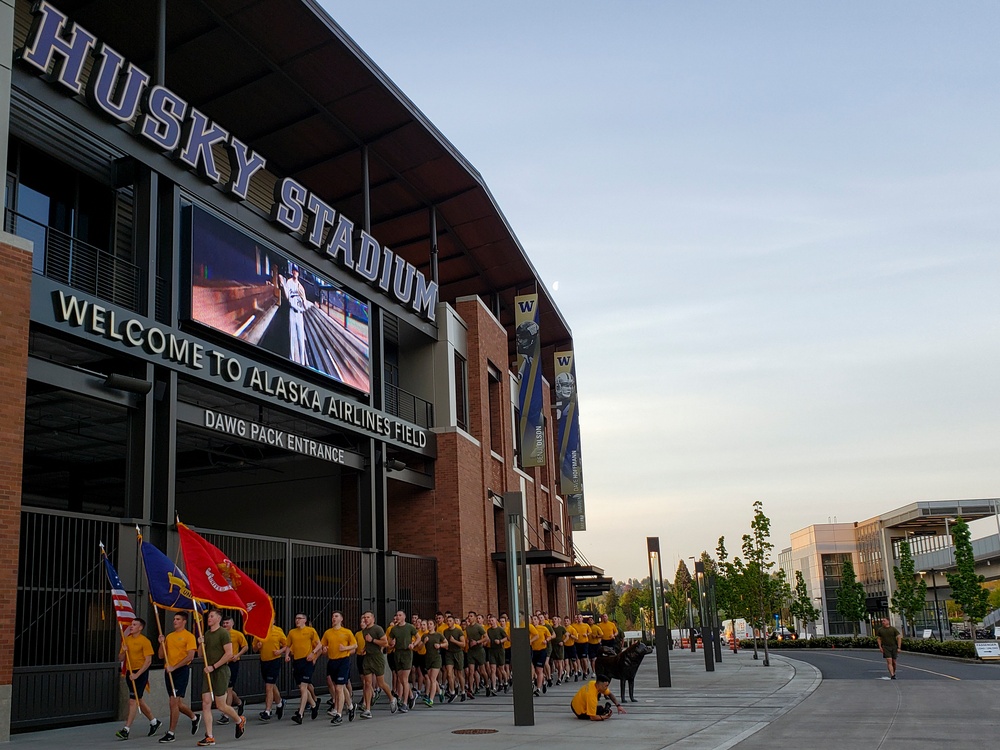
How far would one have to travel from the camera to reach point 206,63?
21.8 m

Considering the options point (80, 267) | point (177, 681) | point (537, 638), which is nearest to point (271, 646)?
point (177, 681)

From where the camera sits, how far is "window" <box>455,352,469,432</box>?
30.5m

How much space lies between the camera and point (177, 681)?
496 inches

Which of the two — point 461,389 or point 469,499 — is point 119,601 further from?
point 461,389

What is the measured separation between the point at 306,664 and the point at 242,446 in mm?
11225

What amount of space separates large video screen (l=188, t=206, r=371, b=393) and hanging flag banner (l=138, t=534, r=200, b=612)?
6192mm

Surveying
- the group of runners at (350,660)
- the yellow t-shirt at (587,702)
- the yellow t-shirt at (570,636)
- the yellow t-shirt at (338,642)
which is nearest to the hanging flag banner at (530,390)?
the group of runners at (350,660)

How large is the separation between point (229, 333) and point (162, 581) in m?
7.21

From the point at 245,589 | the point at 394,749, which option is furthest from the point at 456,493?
A: the point at 394,749

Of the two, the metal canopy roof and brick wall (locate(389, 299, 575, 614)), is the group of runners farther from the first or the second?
the metal canopy roof

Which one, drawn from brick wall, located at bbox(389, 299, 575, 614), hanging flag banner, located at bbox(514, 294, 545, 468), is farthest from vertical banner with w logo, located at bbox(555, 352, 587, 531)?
brick wall, located at bbox(389, 299, 575, 614)

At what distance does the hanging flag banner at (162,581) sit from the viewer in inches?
506

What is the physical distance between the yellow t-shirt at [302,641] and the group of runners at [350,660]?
0.02 meters

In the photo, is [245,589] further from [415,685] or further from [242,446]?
[242,446]
